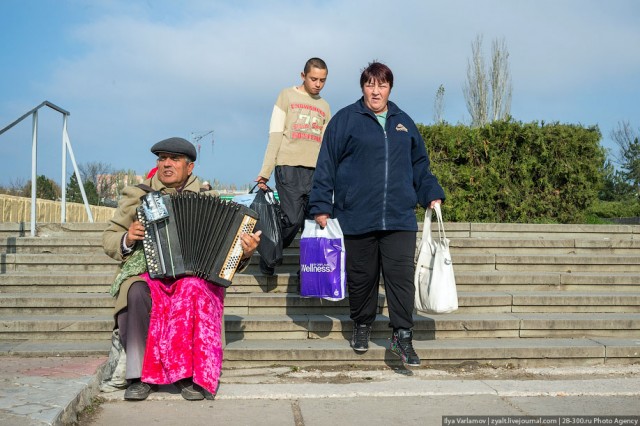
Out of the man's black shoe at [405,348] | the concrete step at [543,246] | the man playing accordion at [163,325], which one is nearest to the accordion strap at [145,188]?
the man playing accordion at [163,325]

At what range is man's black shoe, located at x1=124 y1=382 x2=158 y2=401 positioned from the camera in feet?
14.3

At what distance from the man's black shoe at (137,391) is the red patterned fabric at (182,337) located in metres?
0.05

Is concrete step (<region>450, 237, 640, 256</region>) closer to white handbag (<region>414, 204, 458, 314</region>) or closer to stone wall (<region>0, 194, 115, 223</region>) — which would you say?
white handbag (<region>414, 204, 458, 314</region>)

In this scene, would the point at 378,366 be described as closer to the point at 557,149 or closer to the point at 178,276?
the point at 178,276

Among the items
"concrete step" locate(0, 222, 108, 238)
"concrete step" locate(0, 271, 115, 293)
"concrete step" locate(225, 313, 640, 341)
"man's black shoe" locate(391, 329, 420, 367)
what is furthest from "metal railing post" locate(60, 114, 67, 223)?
"man's black shoe" locate(391, 329, 420, 367)

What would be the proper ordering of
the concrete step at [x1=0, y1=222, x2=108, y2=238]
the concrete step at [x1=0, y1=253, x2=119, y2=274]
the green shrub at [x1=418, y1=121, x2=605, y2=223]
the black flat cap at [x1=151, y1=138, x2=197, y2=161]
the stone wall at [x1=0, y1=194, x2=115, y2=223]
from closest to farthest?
the black flat cap at [x1=151, y1=138, x2=197, y2=161], the concrete step at [x1=0, y1=253, x2=119, y2=274], the concrete step at [x1=0, y1=222, x2=108, y2=238], the green shrub at [x1=418, y1=121, x2=605, y2=223], the stone wall at [x1=0, y1=194, x2=115, y2=223]

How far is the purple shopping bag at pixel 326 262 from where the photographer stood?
5172 millimetres

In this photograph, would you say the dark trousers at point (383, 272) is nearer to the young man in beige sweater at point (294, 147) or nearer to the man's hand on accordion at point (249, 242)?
the man's hand on accordion at point (249, 242)

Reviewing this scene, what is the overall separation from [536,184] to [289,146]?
4939 millimetres

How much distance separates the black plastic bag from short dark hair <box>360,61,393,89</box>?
1592mm

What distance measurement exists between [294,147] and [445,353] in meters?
2.25

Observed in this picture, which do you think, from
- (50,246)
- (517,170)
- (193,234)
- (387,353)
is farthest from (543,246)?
(50,246)

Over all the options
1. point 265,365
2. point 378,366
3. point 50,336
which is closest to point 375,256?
point 378,366

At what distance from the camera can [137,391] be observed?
14.4 ft
